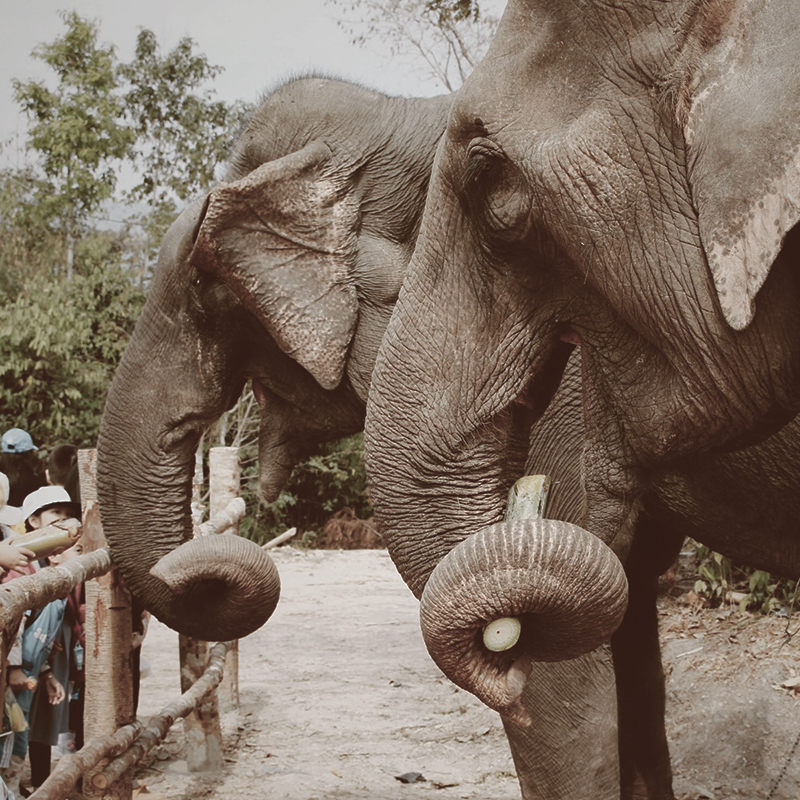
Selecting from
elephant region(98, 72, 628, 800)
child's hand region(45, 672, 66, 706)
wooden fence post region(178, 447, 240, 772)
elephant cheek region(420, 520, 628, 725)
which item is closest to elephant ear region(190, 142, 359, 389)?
elephant region(98, 72, 628, 800)

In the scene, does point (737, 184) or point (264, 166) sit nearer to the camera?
point (737, 184)

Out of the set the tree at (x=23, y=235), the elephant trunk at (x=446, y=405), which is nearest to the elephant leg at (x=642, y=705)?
the elephant trunk at (x=446, y=405)

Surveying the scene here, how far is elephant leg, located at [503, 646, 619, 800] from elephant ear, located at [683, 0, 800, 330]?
169 cm

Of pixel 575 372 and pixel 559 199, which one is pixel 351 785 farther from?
pixel 559 199

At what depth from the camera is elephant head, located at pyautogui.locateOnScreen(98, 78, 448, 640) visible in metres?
3.82

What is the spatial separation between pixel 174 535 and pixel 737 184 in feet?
8.96

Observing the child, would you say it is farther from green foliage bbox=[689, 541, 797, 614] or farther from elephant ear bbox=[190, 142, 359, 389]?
green foliage bbox=[689, 541, 797, 614]

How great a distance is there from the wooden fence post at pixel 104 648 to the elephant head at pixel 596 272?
5.91 ft

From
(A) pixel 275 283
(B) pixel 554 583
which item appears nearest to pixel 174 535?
(A) pixel 275 283

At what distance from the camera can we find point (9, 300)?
15586 millimetres

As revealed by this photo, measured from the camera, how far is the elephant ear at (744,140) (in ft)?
6.00

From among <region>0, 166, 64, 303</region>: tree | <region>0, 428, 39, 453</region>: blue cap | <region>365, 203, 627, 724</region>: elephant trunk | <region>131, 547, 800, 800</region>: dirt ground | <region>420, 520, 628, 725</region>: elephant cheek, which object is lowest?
<region>131, 547, 800, 800</region>: dirt ground

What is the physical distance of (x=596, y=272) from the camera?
2246 mm

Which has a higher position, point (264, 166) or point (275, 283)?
point (264, 166)
